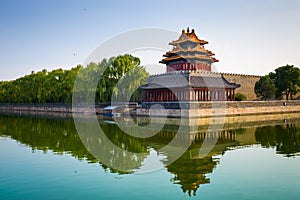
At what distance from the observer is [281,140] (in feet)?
52.8

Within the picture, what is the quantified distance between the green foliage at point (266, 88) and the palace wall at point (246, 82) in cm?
159

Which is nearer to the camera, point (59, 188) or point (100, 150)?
point (59, 188)

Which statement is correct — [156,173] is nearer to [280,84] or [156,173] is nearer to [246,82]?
[246,82]

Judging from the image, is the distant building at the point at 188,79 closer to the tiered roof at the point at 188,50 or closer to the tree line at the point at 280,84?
the tiered roof at the point at 188,50

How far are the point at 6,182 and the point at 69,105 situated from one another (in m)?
34.4

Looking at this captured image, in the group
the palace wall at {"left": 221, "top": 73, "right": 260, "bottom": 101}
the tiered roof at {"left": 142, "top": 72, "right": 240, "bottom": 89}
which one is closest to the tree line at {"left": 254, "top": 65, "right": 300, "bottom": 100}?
the palace wall at {"left": 221, "top": 73, "right": 260, "bottom": 101}

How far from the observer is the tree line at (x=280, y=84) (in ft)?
135

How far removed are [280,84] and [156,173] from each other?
36.6m

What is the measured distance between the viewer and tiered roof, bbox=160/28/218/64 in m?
38.0

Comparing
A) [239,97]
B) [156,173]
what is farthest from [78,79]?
[156,173]

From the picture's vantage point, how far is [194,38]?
39531mm

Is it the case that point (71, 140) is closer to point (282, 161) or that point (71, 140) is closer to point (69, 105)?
point (282, 161)

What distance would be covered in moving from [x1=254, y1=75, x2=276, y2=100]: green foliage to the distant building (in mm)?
6278

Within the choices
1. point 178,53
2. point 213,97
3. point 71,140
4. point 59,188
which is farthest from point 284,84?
point 59,188
